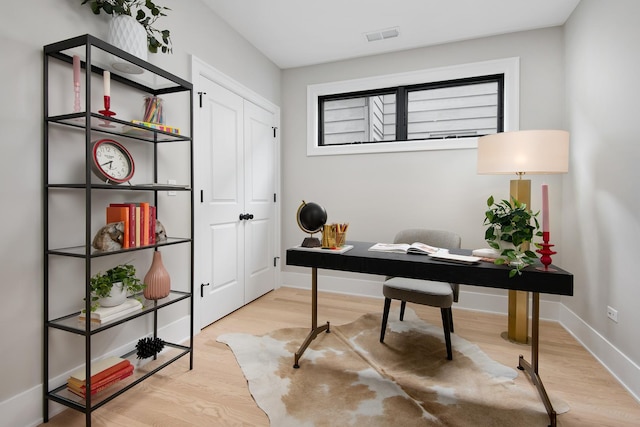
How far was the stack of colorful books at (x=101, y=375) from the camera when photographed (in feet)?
5.12

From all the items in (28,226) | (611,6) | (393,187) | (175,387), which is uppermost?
(611,6)

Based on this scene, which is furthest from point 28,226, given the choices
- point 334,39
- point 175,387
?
point 334,39

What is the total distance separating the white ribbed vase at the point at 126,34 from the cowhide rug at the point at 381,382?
79.4 inches

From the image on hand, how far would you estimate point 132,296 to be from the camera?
191 cm

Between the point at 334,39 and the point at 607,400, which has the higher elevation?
the point at 334,39

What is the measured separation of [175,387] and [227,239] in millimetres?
1383

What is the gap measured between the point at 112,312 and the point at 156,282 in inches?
11.4

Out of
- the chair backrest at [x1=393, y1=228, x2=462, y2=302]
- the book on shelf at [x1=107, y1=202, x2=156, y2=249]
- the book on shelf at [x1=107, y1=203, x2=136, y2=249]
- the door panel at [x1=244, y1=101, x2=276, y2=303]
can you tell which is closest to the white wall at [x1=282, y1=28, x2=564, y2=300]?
the door panel at [x1=244, y1=101, x2=276, y2=303]

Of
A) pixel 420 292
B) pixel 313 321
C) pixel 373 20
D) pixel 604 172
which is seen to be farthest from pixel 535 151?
pixel 313 321

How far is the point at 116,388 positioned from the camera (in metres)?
1.83

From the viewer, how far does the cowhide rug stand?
158 centimetres

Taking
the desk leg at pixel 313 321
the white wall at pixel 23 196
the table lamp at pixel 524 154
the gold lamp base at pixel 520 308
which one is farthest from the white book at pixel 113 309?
the gold lamp base at pixel 520 308

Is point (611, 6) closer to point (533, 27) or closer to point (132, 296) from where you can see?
point (533, 27)

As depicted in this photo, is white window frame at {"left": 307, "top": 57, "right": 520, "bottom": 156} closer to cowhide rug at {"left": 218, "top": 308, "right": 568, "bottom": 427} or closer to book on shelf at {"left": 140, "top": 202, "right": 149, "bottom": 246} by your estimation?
cowhide rug at {"left": 218, "top": 308, "right": 568, "bottom": 427}
